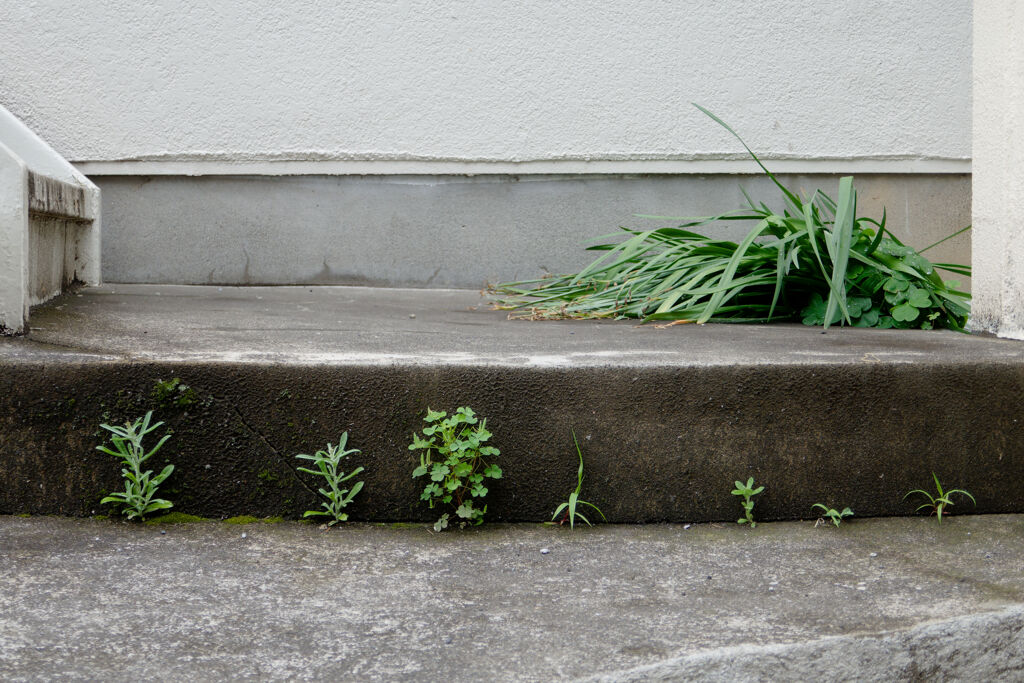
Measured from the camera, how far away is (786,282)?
9.28 feet

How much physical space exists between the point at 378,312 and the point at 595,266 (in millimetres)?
815

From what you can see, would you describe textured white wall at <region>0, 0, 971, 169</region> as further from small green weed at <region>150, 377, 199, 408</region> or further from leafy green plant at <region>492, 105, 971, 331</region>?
small green weed at <region>150, 377, 199, 408</region>

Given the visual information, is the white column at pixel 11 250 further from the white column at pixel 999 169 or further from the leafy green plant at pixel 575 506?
the white column at pixel 999 169

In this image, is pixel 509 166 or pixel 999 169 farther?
pixel 509 166

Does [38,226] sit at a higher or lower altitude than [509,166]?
lower

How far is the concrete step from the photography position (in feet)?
5.59

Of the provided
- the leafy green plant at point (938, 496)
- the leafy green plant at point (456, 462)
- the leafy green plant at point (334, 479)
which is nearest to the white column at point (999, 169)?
the leafy green plant at point (938, 496)

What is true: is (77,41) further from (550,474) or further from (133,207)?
(550,474)

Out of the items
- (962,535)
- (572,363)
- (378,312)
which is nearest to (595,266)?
(378,312)

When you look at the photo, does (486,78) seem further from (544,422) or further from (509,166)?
(544,422)

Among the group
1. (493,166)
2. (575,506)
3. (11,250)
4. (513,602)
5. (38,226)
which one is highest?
(493,166)

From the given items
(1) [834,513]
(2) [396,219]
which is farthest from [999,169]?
(2) [396,219]

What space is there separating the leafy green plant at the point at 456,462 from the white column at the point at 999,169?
147 centimetres

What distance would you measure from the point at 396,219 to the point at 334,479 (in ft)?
7.49
